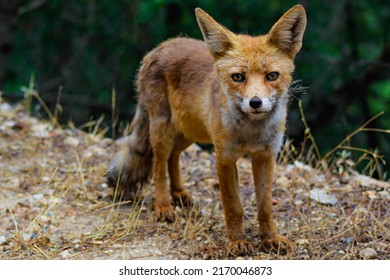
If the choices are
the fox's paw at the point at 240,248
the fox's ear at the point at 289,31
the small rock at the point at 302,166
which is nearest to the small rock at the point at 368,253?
the fox's paw at the point at 240,248

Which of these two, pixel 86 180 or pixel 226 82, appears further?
pixel 86 180

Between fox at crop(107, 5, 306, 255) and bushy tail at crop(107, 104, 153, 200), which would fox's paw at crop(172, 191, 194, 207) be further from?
bushy tail at crop(107, 104, 153, 200)

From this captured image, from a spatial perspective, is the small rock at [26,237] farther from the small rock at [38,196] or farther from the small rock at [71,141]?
the small rock at [71,141]

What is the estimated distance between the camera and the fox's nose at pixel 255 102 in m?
4.44

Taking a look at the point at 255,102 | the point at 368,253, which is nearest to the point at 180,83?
the point at 255,102

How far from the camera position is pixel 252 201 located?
6.20 m

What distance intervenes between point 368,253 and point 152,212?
2.11 metres

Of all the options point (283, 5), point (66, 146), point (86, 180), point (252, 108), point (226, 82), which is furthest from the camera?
point (283, 5)

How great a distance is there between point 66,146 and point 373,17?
25.6 ft

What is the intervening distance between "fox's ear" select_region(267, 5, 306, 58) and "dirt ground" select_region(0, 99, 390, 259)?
1526 mm

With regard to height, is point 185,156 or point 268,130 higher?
point 268,130

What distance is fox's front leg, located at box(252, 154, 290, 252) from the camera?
5.11m
